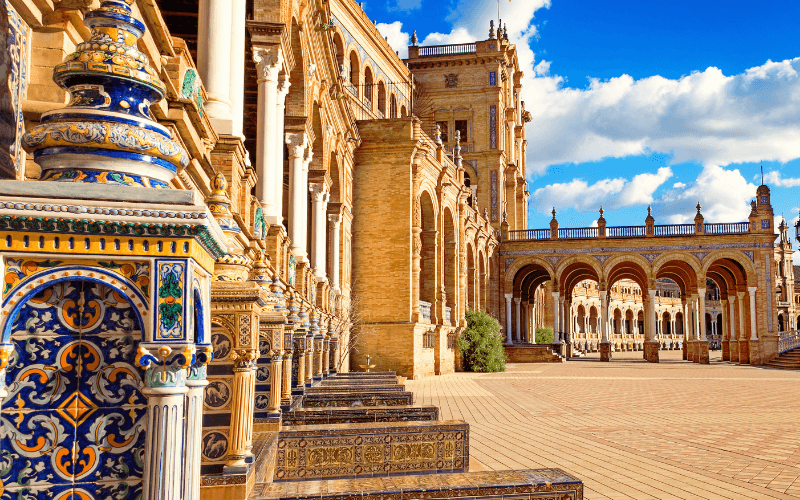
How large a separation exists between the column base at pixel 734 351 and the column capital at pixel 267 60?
137ft

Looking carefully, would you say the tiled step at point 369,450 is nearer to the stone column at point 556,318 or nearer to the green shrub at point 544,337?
the stone column at point 556,318

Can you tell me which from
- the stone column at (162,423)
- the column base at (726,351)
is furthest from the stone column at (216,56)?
the column base at (726,351)

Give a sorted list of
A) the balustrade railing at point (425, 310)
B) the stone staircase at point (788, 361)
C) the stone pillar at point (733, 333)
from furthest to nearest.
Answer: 1. the stone pillar at point (733, 333)
2. the stone staircase at point (788, 361)
3. the balustrade railing at point (425, 310)

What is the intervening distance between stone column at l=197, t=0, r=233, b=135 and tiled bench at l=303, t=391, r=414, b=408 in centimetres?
405

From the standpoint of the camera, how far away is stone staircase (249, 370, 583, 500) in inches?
150

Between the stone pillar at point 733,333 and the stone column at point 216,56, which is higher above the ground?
the stone column at point 216,56

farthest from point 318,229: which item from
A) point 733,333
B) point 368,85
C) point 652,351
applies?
point 733,333

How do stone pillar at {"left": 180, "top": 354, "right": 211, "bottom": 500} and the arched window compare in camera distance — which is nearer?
stone pillar at {"left": 180, "top": 354, "right": 211, "bottom": 500}

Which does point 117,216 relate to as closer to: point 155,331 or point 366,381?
point 155,331

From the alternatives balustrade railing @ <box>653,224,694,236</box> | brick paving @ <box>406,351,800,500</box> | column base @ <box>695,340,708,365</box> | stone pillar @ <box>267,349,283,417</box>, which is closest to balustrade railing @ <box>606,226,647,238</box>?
balustrade railing @ <box>653,224,694,236</box>

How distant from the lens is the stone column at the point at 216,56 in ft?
26.8

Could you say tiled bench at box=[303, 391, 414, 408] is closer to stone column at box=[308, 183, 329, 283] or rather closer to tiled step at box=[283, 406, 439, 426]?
tiled step at box=[283, 406, 439, 426]

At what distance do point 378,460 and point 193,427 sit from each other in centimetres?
475

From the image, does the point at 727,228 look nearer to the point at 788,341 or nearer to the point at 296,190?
the point at 788,341
